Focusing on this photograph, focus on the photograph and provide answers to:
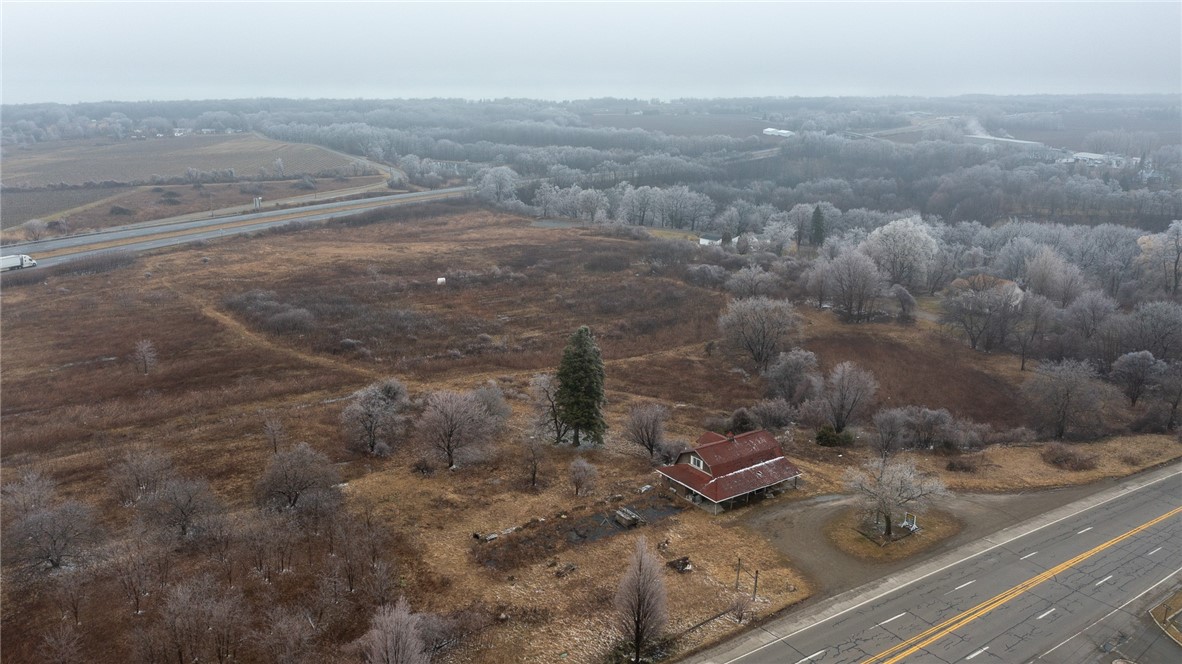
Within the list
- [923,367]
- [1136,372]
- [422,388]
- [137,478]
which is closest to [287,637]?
[137,478]

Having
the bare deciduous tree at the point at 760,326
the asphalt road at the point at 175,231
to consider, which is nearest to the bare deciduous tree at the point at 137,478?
the bare deciduous tree at the point at 760,326

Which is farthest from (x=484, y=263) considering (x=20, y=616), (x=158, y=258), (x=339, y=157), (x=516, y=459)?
(x=339, y=157)

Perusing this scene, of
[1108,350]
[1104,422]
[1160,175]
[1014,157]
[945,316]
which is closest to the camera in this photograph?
[1104,422]

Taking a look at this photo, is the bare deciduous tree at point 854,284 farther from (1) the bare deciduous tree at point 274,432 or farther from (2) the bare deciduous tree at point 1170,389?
(1) the bare deciduous tree at point 274,432

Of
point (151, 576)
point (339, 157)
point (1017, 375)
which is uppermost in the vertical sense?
point (339, 157)

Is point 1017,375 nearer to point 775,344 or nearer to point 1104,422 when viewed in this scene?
point 1104,422

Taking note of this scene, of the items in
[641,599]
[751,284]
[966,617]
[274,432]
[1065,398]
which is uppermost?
[641,599]

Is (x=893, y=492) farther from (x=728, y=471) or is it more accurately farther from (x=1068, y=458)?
(x=1068, y=458)
